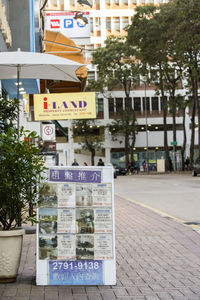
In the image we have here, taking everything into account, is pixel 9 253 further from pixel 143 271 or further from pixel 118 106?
pixel 118 106

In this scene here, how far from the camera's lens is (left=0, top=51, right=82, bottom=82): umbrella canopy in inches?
304

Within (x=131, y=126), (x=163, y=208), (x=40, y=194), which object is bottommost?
(x=163, y=208)

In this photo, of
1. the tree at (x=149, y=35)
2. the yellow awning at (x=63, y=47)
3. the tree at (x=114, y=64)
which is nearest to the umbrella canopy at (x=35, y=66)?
the yellow awning at (x=63, y=47)

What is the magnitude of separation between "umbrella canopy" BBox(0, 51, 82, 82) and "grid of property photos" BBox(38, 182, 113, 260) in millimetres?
2728

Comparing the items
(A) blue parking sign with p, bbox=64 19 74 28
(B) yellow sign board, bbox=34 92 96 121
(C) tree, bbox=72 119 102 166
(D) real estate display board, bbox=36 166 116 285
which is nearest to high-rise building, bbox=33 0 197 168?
(C) tree, bbox=72 119 102 166

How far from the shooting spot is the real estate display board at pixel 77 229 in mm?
5461

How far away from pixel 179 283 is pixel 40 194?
69.1 inches

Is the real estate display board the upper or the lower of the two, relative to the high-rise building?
lower

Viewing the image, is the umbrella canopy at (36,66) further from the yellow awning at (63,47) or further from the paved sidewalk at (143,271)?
the yellow awning at (63,47)

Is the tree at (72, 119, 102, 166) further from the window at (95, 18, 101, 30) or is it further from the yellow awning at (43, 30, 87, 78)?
the yellow awning at (43, 30, 87, 78)

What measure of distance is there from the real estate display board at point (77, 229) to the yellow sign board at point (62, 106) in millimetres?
7860

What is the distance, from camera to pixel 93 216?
18.1ft

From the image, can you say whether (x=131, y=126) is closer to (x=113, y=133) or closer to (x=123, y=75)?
(x=113, y=133)

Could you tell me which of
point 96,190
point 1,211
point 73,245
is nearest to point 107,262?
point 73,245
